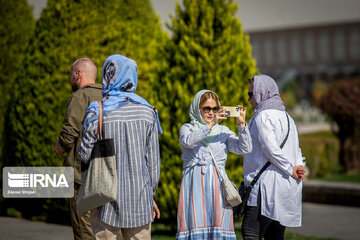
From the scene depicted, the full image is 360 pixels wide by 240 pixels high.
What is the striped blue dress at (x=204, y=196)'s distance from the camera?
393 cm

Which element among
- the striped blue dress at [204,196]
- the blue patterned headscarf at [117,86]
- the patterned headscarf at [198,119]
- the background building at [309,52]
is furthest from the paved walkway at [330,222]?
the background building at [309,52]

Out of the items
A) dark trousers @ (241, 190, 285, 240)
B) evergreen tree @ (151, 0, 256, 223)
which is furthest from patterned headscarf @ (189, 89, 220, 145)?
evergreen tree @ (151, 0, 256, 223)

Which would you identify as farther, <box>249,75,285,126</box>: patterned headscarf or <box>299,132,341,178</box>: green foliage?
<box>299,132,341,178</box>: green foliage

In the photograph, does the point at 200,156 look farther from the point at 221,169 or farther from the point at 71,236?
the point at 71,236

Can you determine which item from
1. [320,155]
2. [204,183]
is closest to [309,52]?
[320,155]

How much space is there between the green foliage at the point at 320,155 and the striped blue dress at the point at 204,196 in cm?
834

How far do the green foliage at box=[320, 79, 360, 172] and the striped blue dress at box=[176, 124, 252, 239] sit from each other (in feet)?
31.0

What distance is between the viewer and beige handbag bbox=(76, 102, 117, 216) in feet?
10.4

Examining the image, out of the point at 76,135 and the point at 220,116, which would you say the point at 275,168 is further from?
the point at 76,135

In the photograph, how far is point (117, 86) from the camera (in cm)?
334

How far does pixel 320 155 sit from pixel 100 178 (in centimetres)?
1005

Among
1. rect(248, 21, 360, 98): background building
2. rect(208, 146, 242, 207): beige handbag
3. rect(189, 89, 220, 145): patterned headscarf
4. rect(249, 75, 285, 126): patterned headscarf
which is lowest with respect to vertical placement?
rect(208, 146, 242, 207): beige handbag

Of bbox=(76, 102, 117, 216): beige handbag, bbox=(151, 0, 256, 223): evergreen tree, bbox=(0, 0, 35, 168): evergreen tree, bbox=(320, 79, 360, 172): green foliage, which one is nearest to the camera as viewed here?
bbox=(76, 102, 117, 216): beige handbag

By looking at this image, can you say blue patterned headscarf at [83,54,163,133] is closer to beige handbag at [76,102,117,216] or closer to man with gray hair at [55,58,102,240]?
beige handbag at [76,102,117,216]
